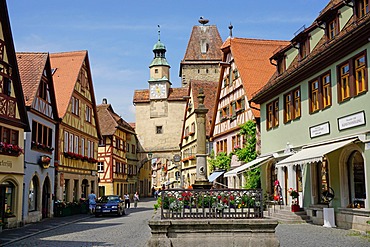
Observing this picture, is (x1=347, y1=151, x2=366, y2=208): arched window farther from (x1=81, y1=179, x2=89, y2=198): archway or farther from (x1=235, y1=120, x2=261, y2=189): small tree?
(x1=81, y1=179, x2=89, y2=198): archway

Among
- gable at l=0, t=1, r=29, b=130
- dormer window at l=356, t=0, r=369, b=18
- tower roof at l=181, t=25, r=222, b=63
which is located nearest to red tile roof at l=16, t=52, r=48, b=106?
gable at l=0, t=1, r=29, b=130

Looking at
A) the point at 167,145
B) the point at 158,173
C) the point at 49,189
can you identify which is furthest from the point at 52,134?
the point at 158,173

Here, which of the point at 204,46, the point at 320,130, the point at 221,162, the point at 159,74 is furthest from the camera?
the point at 204,46

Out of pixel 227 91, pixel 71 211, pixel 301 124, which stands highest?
pixel 227 91

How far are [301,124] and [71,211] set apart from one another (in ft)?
53.5

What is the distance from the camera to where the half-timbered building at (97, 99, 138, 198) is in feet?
161

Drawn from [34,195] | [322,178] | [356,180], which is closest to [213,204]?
[356,180]

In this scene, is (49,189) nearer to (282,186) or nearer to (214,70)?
(282,186)

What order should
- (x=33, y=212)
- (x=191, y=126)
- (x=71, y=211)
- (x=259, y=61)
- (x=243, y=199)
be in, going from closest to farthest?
(x=243, y=199) < (x=33, y=212) < (x=71, y=211) < (x=259, y=61) < (x=191, y=126)

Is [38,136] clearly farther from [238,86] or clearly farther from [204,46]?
[204,46]

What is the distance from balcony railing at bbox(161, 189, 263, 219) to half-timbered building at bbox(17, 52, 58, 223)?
13683 mm

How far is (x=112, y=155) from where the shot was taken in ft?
161

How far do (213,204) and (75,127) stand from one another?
22501 mm

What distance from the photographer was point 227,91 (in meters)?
35.7
